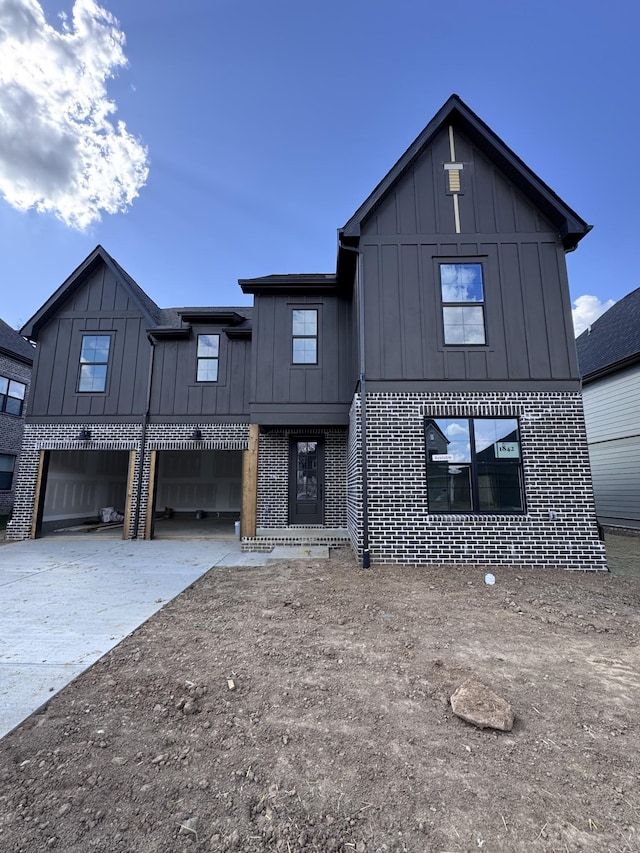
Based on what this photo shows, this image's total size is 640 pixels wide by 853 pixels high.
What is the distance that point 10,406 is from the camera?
15.1m

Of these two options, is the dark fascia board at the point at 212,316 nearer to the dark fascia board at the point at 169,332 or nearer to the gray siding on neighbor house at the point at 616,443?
the dark fascia board at the point at 169,332

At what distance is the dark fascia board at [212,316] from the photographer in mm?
10258

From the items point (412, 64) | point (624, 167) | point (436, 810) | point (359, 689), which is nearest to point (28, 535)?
point (359, 689)

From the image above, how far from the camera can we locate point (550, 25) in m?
9.90

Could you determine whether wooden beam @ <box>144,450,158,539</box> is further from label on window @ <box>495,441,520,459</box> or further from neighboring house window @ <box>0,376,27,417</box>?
neighboring house window @ <box>0,376,27,417</box>

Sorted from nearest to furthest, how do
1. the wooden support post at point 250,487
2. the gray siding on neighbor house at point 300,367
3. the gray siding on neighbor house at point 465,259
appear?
the gray siding on neighbor house at point 465,259, the wooden support post at point 250,487, the gray siding on neighbor house at point 300,367

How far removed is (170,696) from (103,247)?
11.7 meters

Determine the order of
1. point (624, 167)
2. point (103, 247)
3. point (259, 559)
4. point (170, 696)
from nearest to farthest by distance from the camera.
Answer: point (170, 696) < point (259, 559) < point (103, 247) < point (624, 167)

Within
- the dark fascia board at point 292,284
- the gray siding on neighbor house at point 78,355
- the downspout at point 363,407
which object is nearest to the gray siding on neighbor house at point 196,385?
the gray siding on neighbor house at point 78,355

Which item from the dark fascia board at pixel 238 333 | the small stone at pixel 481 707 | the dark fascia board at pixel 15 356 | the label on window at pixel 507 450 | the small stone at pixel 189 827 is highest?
the dark fascia board at pixel 15 356

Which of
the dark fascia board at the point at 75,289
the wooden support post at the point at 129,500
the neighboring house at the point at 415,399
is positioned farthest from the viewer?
the dark fascia board at the point at 75,289

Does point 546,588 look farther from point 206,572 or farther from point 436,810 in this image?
point 206,572

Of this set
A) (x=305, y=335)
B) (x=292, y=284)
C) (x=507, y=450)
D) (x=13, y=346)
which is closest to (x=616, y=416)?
(x=507, y=450)

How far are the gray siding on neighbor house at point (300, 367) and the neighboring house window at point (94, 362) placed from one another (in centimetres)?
468
